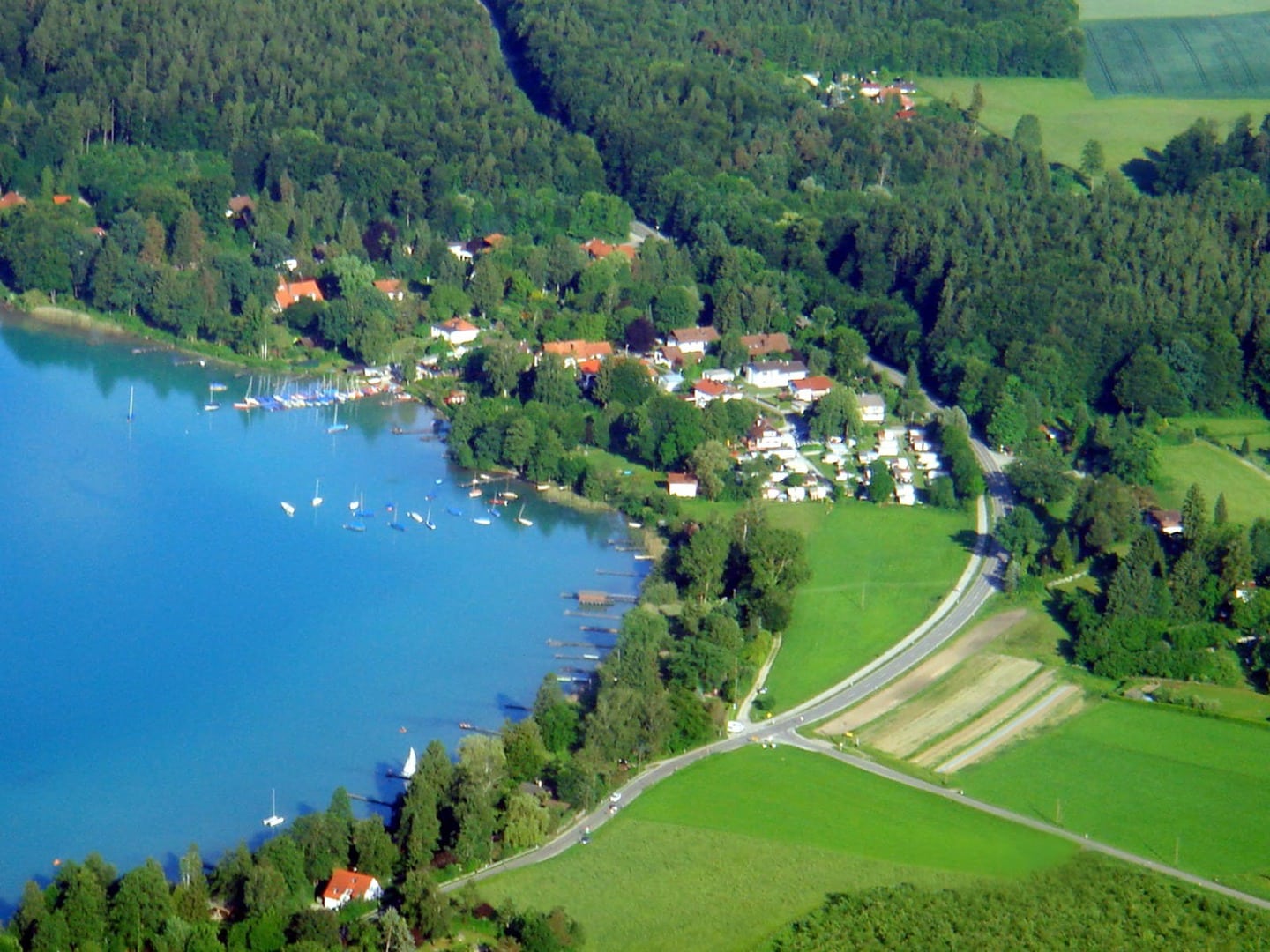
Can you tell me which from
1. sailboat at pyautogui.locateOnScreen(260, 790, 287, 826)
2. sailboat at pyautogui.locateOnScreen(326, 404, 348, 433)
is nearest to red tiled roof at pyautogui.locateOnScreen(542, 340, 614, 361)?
sailboat at pyautogui.locateOnScreen(326, 404, 348, 433)

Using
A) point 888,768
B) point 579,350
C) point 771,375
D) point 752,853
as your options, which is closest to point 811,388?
point 771,375

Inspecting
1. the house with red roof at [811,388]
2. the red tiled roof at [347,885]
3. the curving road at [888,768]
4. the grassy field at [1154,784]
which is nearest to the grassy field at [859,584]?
the curving road at [888,768]

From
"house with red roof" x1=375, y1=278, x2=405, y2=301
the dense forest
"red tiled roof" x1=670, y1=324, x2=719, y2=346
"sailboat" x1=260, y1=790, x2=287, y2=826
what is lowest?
"sailboat" x1=260, y1=790, x2=287, y2=826

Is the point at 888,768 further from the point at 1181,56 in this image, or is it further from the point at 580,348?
the point at 1181,56

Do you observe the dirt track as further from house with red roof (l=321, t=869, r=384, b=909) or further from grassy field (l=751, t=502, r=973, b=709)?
house with red roof (l=321, t=869, r=384, b=909)

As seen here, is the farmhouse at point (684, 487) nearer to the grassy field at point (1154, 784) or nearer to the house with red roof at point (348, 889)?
the grassy field at point (1154, 784)

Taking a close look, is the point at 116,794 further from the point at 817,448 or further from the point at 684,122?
the point at 684,122
